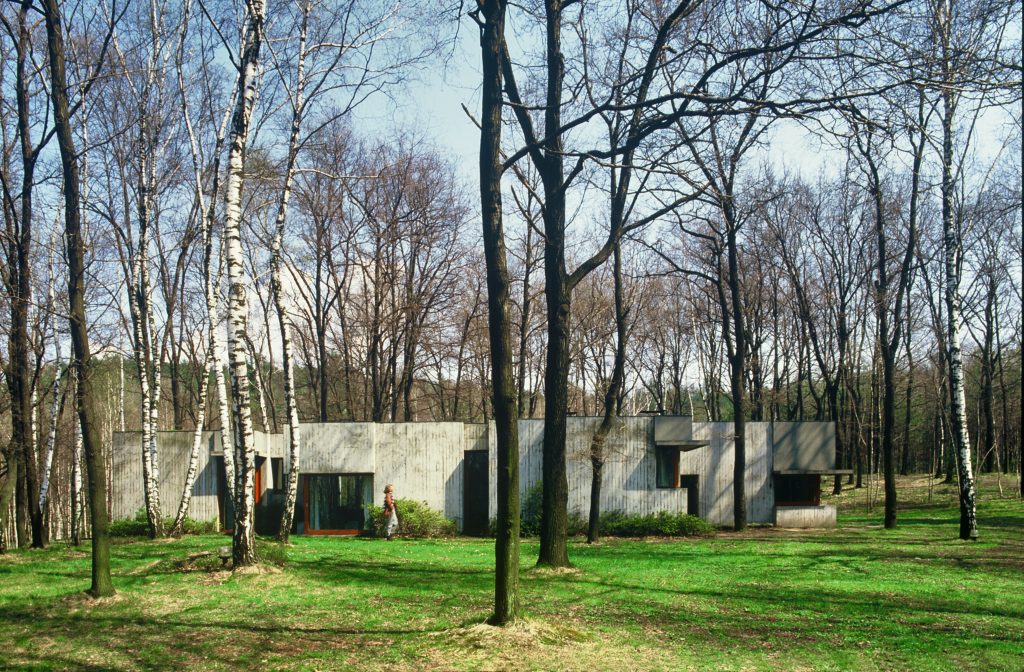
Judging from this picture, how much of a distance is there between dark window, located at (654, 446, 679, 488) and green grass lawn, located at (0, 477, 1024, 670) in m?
9.20

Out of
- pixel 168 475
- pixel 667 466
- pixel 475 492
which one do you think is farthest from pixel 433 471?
pixel 168 475

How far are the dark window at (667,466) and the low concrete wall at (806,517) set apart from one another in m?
3.75

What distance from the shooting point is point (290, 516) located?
56.6ft

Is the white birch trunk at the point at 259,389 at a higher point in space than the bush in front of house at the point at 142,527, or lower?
higher

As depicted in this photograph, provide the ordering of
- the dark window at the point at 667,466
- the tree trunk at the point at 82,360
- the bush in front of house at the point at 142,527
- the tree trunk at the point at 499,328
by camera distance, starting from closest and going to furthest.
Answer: the tree trunk at the point at 499,328 → the tree trunk at the point at 82,360 → the bush in front of house at the point at 142,527 → the dark window at the point at 667,466

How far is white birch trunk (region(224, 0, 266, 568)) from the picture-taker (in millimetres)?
12336

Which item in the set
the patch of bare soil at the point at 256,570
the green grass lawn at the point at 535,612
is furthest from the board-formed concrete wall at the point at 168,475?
the patch of bare soil at the point at 256,570

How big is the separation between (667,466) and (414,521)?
26.8 ft

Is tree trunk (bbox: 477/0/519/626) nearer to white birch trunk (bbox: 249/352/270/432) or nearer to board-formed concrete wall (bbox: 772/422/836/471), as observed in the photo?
white birch trunk (bbox: 249/352/270/432)

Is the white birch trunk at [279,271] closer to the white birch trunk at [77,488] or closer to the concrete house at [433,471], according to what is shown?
the white birch trunk at [77,488]

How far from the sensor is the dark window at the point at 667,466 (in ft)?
87.2

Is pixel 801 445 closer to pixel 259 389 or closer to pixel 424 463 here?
pixel 424 463

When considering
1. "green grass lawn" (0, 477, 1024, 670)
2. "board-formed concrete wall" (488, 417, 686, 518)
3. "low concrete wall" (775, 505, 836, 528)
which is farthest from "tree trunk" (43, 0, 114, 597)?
"low concrete wall" (775, 505, 836, 528)

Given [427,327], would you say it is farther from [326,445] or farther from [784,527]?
[784,527]
